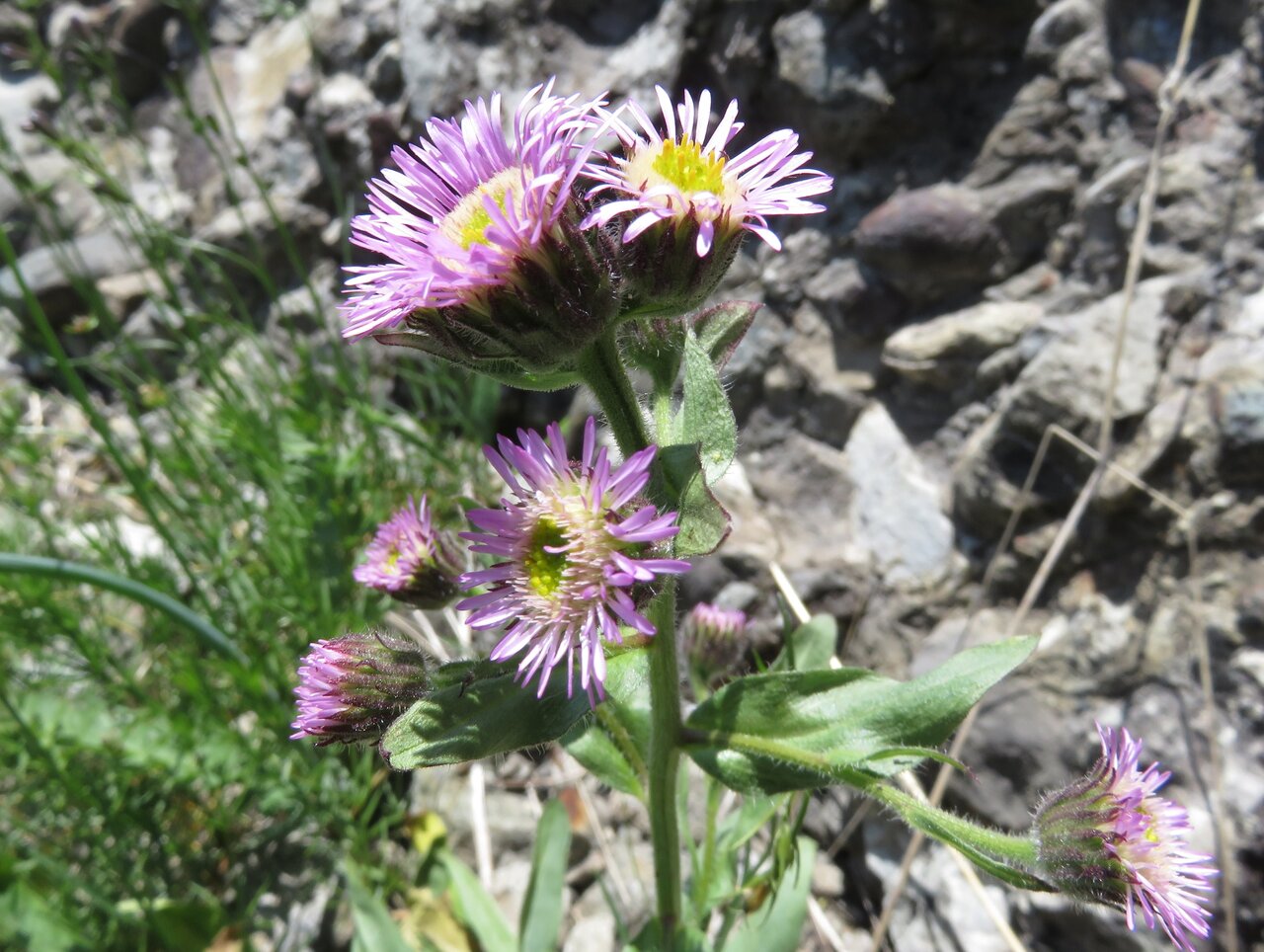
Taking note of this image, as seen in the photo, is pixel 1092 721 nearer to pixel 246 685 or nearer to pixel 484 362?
pixel 484 362

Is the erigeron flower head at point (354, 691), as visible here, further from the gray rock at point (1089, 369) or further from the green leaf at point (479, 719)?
the gray rock at point (1089, 369)

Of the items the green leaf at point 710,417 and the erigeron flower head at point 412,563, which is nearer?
the green leaf at point 710,417

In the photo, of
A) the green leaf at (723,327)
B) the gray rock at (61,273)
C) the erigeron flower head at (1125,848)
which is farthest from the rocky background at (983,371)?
the gray rock at (61,273)

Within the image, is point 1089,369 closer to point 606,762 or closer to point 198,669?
point 606,762

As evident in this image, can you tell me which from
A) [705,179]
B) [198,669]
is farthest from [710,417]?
[198,669]

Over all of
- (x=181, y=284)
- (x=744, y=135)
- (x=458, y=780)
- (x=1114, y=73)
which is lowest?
(x=458, y=780)

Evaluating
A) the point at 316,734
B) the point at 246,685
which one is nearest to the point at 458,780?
the point at 246,685
